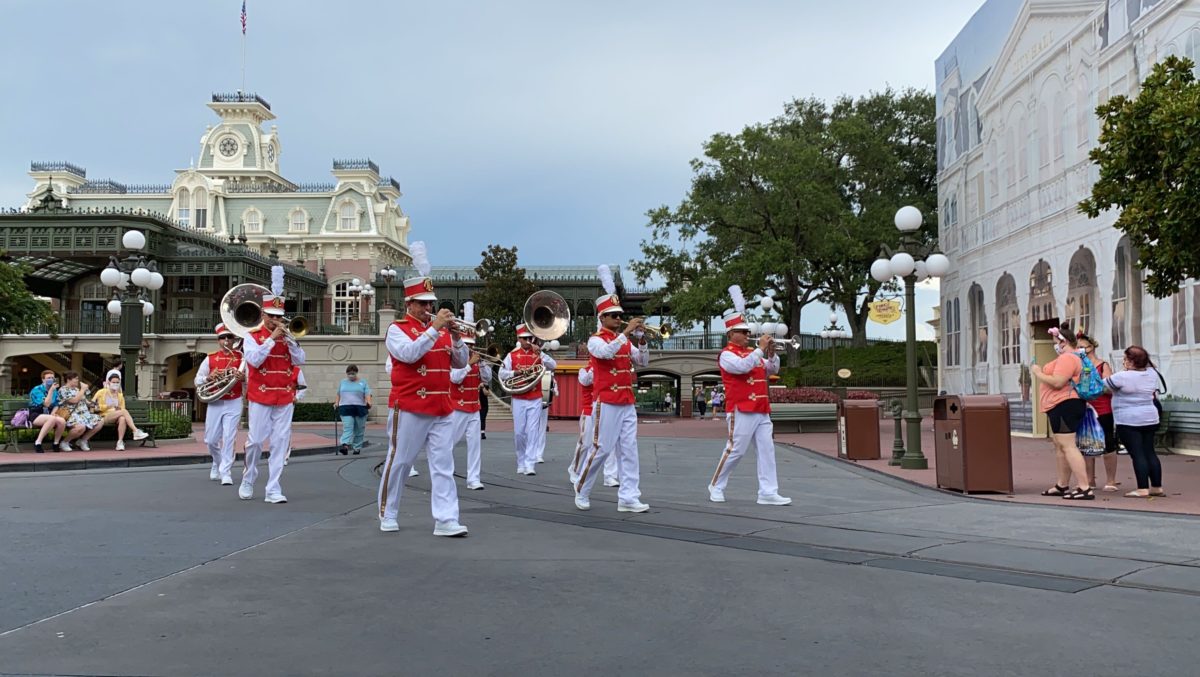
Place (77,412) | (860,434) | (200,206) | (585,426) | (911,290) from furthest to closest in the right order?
1. (200,206)
2. (77,412)
3. (860,434)
4. (911,290)
5. (585,426)

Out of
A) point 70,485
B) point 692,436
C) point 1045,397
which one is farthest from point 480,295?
point 1045,397

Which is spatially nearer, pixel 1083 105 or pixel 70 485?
pixel 70 485

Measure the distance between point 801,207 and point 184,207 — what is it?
122 ft

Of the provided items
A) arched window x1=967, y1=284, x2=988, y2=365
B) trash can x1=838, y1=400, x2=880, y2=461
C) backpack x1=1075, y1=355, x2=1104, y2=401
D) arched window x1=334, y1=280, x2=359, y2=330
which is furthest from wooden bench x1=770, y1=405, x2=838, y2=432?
arched window x1=334, y1=280, x2=359, y2=330

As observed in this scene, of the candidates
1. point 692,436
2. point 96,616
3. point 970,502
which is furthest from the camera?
point 692,436

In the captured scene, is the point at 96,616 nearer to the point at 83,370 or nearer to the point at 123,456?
the point at 123,456

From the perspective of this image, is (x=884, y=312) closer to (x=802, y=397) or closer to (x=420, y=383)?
(x=802, y=397)

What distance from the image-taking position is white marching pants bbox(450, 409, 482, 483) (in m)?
11.9

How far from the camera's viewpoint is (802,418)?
84.9 feet

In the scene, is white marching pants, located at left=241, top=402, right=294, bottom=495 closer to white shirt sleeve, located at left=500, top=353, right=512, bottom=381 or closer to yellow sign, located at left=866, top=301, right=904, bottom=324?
white shirt sleeve, located at left=500, top=353, right=512, bottom=381

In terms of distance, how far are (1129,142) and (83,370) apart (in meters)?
48.8

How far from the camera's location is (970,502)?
995 cm

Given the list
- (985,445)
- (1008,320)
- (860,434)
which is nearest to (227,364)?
(985,445)

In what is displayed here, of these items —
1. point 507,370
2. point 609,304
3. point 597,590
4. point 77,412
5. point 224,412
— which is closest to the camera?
point 597,590
